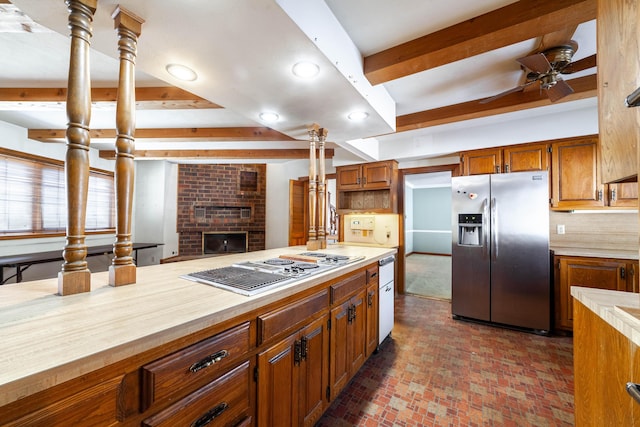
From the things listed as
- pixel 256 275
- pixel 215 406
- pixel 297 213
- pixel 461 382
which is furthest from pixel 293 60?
pixel 297 213

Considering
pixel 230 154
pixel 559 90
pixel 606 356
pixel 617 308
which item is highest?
pixel 230 154

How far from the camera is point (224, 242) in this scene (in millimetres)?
5906

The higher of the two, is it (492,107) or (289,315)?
(492,107)

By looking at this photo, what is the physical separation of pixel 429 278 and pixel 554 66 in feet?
13.3

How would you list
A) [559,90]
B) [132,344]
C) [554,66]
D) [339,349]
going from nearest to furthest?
1. [132,344]
2. [339,349]
3. [554,66]
4. [559,90]

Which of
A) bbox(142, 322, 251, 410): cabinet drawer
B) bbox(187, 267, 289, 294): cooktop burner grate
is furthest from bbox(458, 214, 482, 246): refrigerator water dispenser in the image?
bbox(142, 322, 251, 410): cabinet drawer

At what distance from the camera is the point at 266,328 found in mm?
1058

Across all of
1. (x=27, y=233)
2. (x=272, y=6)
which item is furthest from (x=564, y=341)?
A: (x=27, y=233)

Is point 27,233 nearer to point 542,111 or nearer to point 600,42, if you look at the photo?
point 600,42

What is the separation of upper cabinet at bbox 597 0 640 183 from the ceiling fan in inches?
33.0

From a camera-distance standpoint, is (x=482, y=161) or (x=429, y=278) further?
(x=429, y=278)

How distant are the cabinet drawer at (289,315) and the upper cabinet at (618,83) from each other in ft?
4.27

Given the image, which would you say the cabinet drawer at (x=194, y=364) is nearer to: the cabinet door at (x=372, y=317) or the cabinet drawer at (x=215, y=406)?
the cabinet drawer at (x=215, y=406)

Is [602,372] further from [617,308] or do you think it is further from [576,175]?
[576,175]
